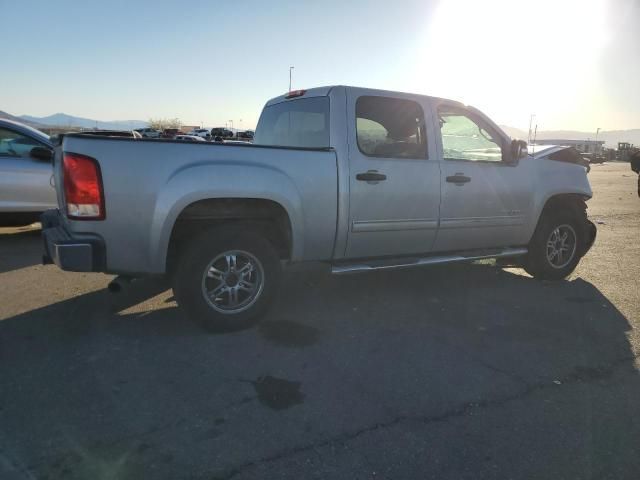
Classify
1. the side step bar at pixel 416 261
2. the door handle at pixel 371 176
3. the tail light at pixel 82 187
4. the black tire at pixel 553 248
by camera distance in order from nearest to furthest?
the tail light at pixel 82 187 < the door handle at pixel 371 176 < the side step bar at pixel 416 261 < the black tire at pixel 553 248

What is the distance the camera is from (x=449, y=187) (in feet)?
15.8

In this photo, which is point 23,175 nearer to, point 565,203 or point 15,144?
point 15,144

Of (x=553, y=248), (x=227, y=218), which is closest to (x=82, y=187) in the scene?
(x=227, y=218)

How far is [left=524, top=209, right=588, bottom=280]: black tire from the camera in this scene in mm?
5680

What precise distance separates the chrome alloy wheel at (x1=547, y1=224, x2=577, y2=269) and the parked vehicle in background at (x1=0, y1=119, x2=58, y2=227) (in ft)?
21.4

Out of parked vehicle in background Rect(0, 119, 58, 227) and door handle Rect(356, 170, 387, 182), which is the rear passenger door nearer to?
door handle Rect(356, 170, 387, 182)

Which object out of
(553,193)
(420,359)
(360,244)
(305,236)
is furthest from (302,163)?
(553,193)

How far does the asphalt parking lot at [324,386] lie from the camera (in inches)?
95.0

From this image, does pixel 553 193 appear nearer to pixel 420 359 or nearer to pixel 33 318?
pixel 420 359

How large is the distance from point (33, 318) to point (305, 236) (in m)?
2.40

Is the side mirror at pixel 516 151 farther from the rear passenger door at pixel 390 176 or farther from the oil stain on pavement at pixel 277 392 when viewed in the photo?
the oil stain on pavement at pixel 277 392

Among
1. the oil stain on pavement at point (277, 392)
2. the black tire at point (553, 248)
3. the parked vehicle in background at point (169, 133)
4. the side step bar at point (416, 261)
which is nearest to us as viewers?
the oil stain on pavement at point (277, 392)

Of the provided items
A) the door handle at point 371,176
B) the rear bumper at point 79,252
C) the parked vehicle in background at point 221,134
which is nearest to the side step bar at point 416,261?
the door handle at point 371,176

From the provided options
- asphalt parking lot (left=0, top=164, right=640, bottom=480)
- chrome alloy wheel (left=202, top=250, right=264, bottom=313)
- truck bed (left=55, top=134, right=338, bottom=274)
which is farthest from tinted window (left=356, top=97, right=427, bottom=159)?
chrome alloy wheel (left=202, top=250, right=264, bottom=313)
